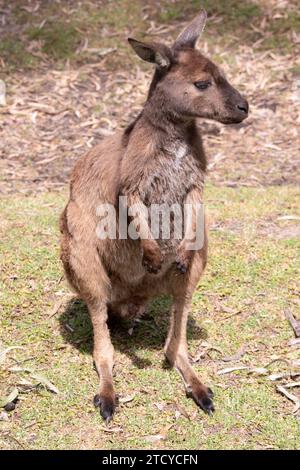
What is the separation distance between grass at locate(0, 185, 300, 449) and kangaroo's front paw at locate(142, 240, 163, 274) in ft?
2.11

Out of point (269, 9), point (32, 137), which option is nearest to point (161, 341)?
point (32, 137)

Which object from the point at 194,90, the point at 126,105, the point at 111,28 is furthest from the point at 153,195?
the point at 111,28

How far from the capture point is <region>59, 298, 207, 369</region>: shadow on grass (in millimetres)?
4301

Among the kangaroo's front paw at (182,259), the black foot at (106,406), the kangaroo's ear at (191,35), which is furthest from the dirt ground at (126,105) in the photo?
the black foot at (106,406)

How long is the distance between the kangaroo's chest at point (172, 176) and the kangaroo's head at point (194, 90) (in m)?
0.19

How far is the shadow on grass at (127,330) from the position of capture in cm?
430

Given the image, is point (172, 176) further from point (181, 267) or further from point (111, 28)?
point (111, 28)

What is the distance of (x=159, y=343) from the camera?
4.37 metres

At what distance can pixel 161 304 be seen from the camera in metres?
4.77

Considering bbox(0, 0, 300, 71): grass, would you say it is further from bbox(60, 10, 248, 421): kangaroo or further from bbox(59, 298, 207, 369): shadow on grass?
bbox(60, 10, 248, 421): kangaroo

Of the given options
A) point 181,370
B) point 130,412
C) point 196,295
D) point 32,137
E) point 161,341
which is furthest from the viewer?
point 32,137

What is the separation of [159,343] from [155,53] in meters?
1.65

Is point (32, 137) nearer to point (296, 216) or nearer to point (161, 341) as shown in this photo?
point (296, 216)
